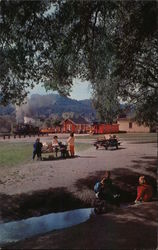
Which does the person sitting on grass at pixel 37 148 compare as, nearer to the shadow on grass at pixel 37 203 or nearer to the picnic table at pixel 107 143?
the shadow on grass at pixel 37 203

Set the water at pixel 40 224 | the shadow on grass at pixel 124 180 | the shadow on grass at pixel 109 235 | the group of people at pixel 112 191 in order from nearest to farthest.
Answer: the shadow on grass at pixel 109 235 → the water at pixel 40 224 → the group of people at pixel 112 191 → the shadow on grass at pixel 124 180

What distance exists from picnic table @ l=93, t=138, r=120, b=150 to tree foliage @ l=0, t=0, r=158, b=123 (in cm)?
85

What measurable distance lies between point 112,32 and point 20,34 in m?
3.00

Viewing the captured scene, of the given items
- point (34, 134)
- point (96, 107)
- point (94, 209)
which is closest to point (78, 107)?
point (96, 107)

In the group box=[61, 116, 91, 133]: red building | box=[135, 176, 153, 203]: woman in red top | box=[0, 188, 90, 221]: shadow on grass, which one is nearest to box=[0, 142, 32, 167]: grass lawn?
box=[0, 188, 90, 221]: shadow on grass

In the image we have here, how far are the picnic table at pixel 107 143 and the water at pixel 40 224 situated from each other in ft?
7.61

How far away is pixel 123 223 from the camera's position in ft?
27.8

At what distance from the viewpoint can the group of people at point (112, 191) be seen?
32.8ft

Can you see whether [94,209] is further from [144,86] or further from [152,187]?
[144,86]

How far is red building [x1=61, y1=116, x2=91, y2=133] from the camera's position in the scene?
1090cm

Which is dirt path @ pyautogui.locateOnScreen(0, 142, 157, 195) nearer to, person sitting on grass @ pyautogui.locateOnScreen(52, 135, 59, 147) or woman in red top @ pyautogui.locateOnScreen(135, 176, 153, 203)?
woman in red top @ pyautogui.locateOnScreen(135, 176, 153, 203)

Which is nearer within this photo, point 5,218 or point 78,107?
point 5,218

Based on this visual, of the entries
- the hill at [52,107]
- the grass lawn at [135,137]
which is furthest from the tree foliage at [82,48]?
the grass lawn at [135,137]

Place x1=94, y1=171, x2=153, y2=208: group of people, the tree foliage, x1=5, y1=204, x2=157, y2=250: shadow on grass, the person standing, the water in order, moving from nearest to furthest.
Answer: x1=5, y1=204, x2=157, y2=250: shadow on grass, the water, the tree foliage, x1=94, y1=171, x2=153, y2=208: group of people, the person standing
